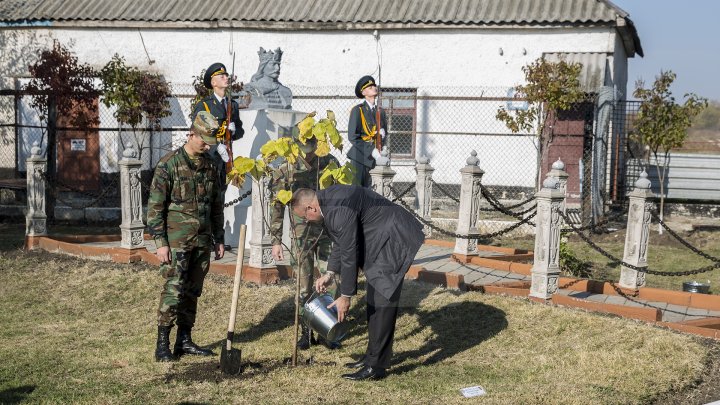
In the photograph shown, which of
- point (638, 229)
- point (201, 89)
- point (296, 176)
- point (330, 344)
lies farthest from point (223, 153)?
point (201, 89)

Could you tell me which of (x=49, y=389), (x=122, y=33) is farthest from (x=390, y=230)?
(x=122, y=33)

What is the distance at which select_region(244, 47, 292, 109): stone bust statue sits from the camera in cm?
1159

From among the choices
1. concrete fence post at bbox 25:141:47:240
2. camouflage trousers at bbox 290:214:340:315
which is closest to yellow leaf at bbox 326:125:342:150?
camouflage trousers at bbox 290:214:340:315

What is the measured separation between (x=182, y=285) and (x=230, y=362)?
2.90ft

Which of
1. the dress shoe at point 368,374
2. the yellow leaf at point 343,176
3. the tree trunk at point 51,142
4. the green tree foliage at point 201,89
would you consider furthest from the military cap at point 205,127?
the tree trunk at point 51,142

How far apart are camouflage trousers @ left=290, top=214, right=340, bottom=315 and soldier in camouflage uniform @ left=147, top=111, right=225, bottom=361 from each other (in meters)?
0.85

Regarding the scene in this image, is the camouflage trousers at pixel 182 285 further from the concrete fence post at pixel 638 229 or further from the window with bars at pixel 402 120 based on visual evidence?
the window with bars at pixel 402 120

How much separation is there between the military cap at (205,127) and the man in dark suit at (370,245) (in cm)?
120

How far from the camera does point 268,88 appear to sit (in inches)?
457

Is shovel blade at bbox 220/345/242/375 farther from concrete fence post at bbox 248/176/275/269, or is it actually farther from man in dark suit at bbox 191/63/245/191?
man in dark suit at bbox 191/63/245/191

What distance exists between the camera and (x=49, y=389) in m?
6.90

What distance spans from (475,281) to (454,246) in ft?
7.00

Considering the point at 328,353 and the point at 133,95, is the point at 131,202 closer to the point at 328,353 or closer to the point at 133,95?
the point at 328,353

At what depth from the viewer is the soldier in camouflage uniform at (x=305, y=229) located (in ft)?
26.5
